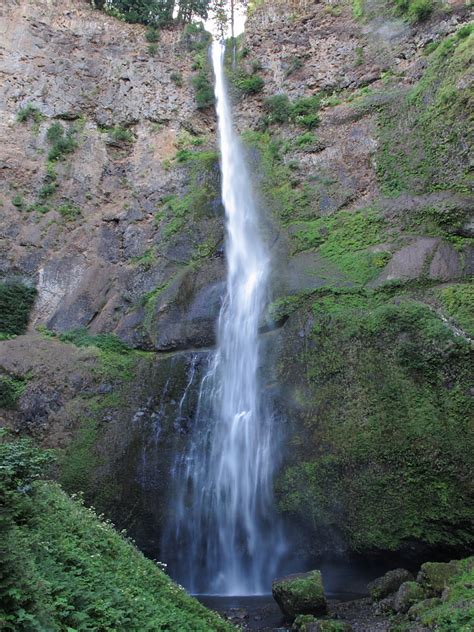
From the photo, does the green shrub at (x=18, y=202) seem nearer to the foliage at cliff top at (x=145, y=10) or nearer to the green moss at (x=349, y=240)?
the green moss at (x=349, y=240)

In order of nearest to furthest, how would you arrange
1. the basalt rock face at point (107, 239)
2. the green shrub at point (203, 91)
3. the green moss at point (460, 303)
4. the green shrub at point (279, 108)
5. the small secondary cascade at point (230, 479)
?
the green moss at point (460, 303)
the small secondary cascade at point (230, 479)
the basalt rock face at point (107, 239)
the green shrub at point (279, 108)
the green shrub at point (203, 91)

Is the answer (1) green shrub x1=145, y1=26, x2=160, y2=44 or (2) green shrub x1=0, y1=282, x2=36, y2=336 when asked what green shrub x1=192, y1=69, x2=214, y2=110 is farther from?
(2) green shrub x1=0, y1=282, x2=36, y2=336

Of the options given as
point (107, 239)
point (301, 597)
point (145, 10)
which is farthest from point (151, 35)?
point (301, 597)

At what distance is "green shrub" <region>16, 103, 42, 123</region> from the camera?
23.2m

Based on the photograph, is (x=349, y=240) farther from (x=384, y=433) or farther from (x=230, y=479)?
(x=230, y=479)

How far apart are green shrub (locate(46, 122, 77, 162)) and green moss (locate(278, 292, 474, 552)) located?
15.5m

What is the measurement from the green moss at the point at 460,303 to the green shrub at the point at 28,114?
1959cm

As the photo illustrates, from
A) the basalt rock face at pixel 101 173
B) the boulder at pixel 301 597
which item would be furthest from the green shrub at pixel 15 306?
the boulder at pixel 301 597

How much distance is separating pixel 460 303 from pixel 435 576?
614cm

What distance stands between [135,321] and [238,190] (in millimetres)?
6919

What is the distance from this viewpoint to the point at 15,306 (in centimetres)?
1838

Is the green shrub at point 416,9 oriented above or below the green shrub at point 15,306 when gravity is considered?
above

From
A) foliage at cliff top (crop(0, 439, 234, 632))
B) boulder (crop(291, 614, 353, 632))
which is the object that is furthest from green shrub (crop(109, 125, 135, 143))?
boulder (crop(291, 614, 353, 632))

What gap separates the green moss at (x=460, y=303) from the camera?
472 inches
